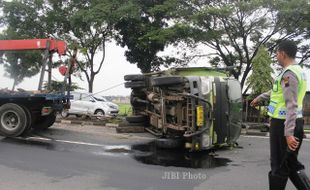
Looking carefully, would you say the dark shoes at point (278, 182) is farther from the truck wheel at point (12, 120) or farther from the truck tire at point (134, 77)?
the truck wheel at point (12, 120)

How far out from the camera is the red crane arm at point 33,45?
447 inches


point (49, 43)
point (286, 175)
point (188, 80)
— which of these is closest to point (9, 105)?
point (49, 43)

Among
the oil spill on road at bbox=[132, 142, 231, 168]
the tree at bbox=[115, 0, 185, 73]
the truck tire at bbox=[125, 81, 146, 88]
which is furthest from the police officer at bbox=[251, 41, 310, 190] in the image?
the tree at bbox=[115, 0, 185, 73]

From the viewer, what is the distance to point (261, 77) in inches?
834

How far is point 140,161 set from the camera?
26.9 feet

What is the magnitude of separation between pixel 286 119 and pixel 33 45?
836 centimetres

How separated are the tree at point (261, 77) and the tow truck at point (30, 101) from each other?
39.0ft

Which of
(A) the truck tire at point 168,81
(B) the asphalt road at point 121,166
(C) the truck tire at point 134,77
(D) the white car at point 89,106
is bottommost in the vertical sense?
(B) the asphalt road at point 121,166

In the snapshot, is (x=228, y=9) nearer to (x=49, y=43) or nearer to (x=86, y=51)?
(x=86, y=51)

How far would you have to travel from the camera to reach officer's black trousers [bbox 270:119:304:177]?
15.6 feet

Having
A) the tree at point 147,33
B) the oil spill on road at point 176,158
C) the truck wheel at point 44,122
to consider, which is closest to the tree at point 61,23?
the tree at point 147,33

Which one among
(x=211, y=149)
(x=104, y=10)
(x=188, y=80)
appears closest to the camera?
(x=188, y=80)

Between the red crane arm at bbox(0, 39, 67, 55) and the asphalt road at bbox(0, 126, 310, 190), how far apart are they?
2.48 metres

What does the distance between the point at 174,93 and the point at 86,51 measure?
69.5 feet
